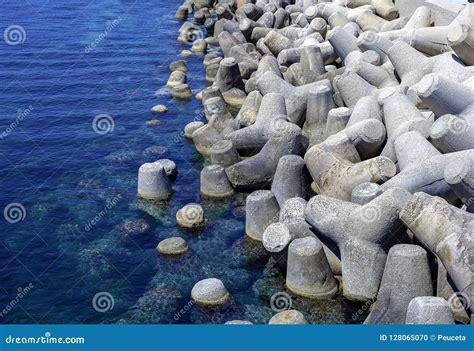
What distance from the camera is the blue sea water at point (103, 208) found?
8.58 metres

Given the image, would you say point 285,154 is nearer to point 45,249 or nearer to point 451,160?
point 451,160

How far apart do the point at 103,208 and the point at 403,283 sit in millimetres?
5792

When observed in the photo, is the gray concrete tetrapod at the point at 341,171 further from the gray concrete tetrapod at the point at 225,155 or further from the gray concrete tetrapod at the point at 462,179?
the gray concrete tetrapod at the point at 225,155

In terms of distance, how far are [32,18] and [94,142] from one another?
12904 mm

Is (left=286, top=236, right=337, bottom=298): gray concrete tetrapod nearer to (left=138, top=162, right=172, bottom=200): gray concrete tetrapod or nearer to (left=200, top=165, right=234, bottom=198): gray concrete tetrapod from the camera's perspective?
(left=200, top=165, right=234, bottom=198): gray concrete tetrapod

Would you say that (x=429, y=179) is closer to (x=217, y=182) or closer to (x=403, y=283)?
(x=403, y=283)

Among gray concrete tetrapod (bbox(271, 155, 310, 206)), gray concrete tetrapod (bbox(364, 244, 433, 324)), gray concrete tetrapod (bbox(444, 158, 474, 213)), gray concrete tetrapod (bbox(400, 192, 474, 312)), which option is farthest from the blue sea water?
gray concrete tetrapod (bbox(444, 158, 474, 213))

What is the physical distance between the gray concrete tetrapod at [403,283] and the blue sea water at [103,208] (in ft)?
2.28

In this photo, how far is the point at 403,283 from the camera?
734 cm

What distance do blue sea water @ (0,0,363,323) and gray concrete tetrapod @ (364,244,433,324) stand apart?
694 mm

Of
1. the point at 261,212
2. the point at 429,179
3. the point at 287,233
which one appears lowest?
the point at 261,212

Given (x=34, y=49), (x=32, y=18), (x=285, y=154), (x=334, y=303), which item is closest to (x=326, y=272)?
(x=334, y=303)

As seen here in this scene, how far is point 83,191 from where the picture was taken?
38.5 feet

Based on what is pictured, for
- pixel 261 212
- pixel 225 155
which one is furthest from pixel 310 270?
pixel 225 155
